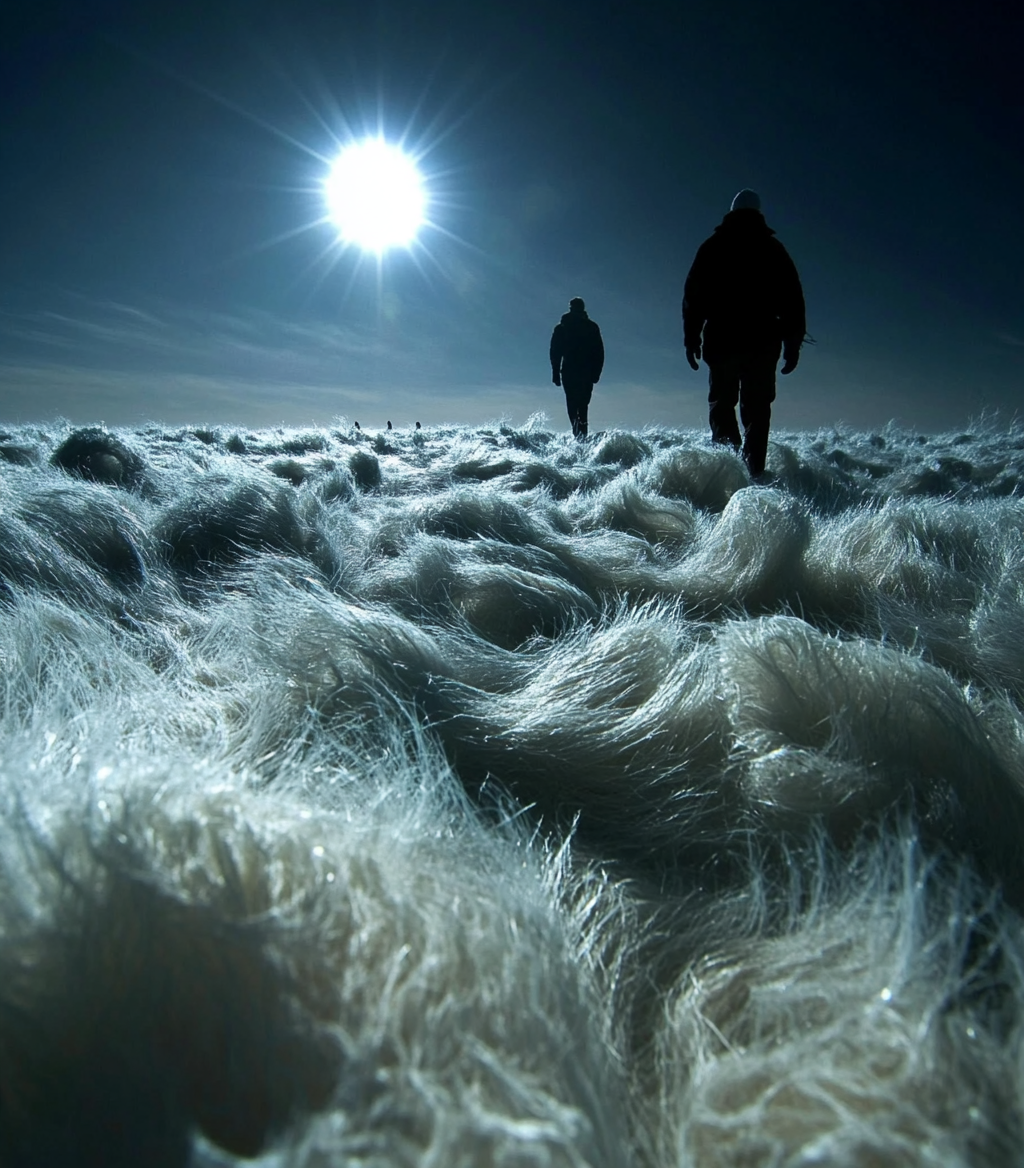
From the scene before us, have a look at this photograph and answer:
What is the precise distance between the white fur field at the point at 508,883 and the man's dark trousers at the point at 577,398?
8.32 m

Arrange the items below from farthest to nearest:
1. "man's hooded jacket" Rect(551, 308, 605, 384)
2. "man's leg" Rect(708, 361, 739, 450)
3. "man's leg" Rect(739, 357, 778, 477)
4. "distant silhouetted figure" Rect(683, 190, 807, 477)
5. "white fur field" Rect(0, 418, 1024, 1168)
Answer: "man's hooded jacket" Rect(551, 308, 605, 384) < "man's leg" Rect(708, 361, 739, 450) < "distant silhouetted figure" Rect(683, 190, 807, 477) < "man's leg" Rect(739, 357, 778, 477) < "white fur field" Rect(0, 418, 1024, 1168)

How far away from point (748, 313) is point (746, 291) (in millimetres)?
142

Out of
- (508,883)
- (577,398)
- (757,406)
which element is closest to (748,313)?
(757,406)

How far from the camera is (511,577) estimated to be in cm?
168

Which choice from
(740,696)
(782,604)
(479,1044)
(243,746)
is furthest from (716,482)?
(479,1044)

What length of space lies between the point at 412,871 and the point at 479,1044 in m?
0.16

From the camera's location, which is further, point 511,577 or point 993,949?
point 511,577

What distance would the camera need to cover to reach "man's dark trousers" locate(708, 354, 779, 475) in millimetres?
4211

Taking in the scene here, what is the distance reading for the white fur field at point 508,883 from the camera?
1.38 ft

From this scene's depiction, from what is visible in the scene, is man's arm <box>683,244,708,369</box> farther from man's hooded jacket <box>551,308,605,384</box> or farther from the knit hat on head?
man's hooded jacket <box>551,308,605,384</box>

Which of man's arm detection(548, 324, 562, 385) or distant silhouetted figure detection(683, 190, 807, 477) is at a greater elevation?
man's arm detection(548, 324, 562, 385)

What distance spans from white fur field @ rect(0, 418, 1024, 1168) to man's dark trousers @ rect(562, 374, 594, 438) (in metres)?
8.32

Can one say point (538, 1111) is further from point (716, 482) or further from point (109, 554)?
point (716, 482)

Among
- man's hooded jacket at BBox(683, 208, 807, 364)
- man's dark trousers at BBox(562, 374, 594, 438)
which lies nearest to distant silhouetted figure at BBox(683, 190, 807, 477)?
man's hooded jacket at BBox(683, 208, 807, 364)
